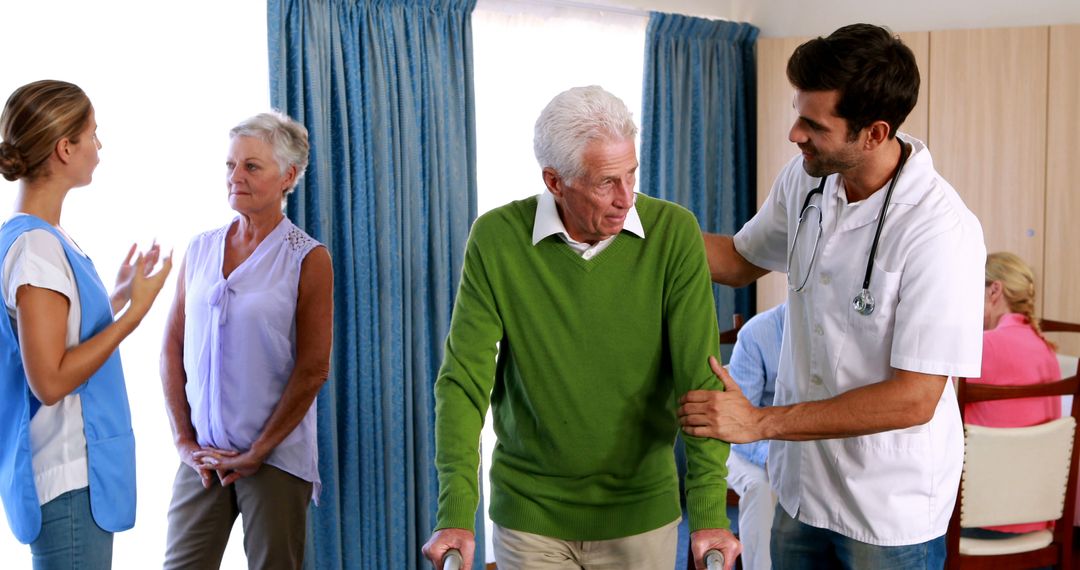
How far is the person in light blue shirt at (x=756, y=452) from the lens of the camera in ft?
9.96

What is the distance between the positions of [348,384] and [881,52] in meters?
2.21

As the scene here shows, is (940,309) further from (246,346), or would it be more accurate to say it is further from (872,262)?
(246,346)

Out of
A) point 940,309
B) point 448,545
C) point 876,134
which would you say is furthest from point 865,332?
point 448,545

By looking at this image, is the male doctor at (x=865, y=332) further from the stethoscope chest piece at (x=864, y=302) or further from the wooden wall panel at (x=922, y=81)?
the wooden wall panel at (x=922, y=81)

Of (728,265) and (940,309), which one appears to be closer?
(940,309)

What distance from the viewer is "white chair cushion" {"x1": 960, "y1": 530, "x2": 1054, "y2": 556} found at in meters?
3.12

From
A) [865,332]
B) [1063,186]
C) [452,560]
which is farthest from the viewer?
[1063,186]

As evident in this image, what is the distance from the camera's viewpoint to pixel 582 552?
194 cm

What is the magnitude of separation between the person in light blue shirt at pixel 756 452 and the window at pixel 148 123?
165 centimetres

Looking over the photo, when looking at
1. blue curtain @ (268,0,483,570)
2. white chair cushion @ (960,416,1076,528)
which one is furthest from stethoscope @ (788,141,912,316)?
blue curtain @ (268,0,483,570)

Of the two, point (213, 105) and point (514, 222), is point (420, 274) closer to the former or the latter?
point (213, 105)

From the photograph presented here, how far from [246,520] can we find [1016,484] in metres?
2.14

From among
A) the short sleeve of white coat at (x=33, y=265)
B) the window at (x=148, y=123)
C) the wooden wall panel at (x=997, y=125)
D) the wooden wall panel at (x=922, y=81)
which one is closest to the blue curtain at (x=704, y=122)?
the wooden wall panel at (x=922, y=81)

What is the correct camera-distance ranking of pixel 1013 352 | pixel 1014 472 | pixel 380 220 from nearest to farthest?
pixel 1014 472, pixel 1013 352, pixel 380 220
